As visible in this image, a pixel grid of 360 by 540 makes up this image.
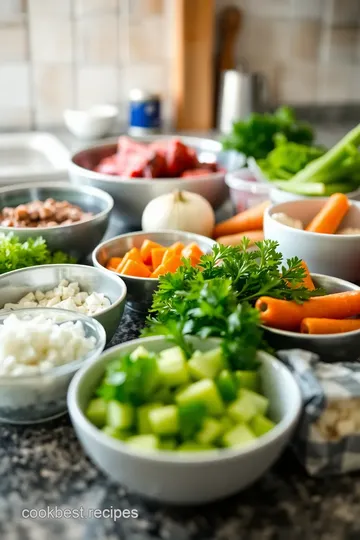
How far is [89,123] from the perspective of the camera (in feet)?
8.16

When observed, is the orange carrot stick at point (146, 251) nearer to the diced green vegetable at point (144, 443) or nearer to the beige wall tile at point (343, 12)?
the diced green vegetable at point (144, 443)

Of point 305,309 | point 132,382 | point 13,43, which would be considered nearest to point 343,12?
point 13,43

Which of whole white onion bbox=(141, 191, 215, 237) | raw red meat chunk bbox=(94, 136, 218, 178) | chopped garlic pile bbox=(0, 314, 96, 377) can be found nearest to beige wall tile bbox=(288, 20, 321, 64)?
raw red meat chunk bbox=(94, 136, 218, 178)

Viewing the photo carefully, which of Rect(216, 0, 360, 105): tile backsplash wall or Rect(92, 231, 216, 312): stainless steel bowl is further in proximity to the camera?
Rect(216, 0, 360, 105): tile backsplash wall

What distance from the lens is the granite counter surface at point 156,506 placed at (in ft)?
2.47

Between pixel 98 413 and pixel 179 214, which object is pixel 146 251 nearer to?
pixel 179 214

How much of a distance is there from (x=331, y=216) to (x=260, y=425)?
640 millimetres

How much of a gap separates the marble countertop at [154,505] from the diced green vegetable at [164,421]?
10 centimetres

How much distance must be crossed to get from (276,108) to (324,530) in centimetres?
237

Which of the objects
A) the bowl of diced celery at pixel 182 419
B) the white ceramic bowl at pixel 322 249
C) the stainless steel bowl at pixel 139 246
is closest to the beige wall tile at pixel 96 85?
the stainless steel bowl at pixel 139 246

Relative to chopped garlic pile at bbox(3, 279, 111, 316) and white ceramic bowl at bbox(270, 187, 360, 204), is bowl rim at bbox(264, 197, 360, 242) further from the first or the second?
chopped garlic pile at bbox(3, 279, 111, 316)

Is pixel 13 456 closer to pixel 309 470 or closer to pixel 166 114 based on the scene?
pixel 309 470

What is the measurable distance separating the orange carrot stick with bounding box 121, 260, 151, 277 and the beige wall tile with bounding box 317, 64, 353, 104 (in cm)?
198

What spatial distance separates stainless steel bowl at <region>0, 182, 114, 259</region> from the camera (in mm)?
1352
